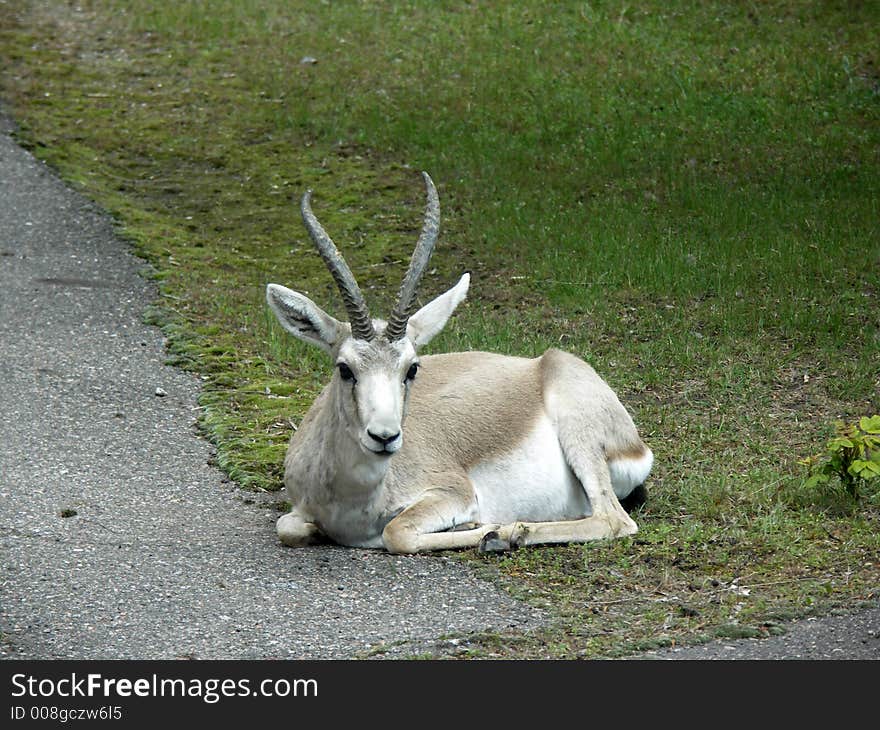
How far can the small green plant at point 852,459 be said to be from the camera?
28.0 ft

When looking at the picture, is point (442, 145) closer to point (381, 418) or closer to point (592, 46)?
point (592, 46)

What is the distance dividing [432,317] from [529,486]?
48.7 inches

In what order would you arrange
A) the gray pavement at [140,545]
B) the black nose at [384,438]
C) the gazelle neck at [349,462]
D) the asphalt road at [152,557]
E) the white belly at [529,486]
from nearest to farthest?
1. the asphalt road at [152,557]
2. the gray pavement at [140,545]
3. the black nose at [384,438]
4. the gazelle neck at [349,462]
5. the white belly at [529,486]

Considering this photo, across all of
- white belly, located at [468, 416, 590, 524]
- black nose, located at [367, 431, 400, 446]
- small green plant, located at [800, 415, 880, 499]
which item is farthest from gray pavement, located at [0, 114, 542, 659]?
small green plant, located at [800, 415, 880, 499]

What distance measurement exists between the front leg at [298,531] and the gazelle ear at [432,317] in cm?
124

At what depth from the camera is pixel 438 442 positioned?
904 cm

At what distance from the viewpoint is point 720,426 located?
10.4 meters

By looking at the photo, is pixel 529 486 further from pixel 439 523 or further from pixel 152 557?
pixel 152 557

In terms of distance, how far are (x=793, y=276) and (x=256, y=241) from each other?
551cm

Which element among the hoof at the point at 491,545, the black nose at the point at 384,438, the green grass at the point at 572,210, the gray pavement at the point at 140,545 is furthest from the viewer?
the green grass at the point at 572,210

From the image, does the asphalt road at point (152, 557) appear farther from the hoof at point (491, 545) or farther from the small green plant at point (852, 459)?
the small green plant at point (852, 459)

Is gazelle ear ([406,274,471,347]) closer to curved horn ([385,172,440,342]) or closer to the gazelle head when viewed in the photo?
the gazelle head

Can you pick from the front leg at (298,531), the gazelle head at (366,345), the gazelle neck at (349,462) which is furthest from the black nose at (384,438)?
the front leg at (298,531)

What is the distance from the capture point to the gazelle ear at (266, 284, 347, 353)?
27.2 ft
